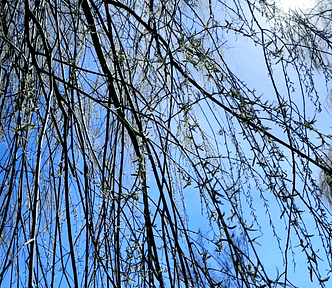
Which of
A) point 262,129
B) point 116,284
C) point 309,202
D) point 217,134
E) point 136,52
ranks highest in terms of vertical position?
point 136,52

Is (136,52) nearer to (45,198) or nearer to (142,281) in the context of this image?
(45,198)

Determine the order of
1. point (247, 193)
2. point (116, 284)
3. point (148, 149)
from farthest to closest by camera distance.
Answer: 1. point (247, 193)
2. point (148, 149)
3. point (116, 284)

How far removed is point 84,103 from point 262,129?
689 mm

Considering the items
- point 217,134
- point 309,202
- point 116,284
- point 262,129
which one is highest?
point 217,134

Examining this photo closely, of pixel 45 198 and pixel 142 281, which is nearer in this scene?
pixel 142 281

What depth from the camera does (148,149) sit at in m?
0.88

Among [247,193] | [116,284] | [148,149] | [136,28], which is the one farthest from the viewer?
[136,28]

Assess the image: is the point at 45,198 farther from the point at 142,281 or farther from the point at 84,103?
the point at 142,281

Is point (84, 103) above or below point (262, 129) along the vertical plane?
above

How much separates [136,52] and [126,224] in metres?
0.51

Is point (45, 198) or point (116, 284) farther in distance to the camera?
point (45, 198)

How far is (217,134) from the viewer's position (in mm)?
1147

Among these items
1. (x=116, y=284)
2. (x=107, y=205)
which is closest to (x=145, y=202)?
(x=107, y=205)

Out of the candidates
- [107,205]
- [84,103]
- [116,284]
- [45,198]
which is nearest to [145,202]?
[107,205]
